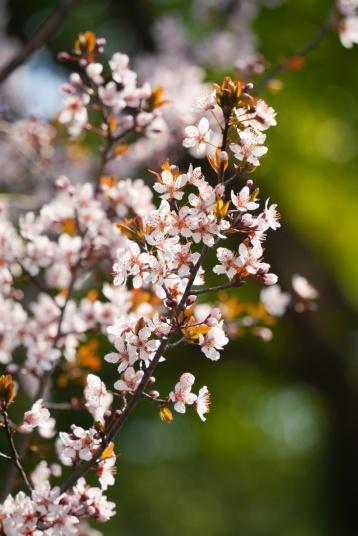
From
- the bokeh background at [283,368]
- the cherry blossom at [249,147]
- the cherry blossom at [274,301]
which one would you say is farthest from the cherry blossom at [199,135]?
the bokeh background at [283,368]

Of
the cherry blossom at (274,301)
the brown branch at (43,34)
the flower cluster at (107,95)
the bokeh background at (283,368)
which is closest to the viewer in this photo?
the flower cluster at (107,95)

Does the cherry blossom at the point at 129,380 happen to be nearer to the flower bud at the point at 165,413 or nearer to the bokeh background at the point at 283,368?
the flower bud at the point at 165,413

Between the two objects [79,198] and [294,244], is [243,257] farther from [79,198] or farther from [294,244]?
[294,244]

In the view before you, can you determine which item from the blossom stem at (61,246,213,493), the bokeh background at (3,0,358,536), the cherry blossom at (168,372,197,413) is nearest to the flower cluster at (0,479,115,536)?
the blossom stem at (61,246,213,493)

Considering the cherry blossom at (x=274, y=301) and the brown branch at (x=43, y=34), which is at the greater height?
the brown branch at (x=43, y=34)

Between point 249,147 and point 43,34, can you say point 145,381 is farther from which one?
point 43,34

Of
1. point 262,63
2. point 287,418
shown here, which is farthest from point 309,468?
point 262,63

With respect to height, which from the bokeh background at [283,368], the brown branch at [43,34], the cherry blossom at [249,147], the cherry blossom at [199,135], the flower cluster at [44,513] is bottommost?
the bokeh background at [283,368]

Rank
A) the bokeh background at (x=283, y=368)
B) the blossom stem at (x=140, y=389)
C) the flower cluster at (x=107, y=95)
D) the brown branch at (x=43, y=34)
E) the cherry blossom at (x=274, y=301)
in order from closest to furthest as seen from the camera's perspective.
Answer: the blossom stem at (x=140, y=389), the flower cluster at (x=107, y=95), the cherry blossom at (x=274, y=301), the brown branch at (x=43, y=34), the bokeh background at (x=283, y=368)

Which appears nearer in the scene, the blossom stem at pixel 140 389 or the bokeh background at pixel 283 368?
the blossom stem at pixel 140 389
